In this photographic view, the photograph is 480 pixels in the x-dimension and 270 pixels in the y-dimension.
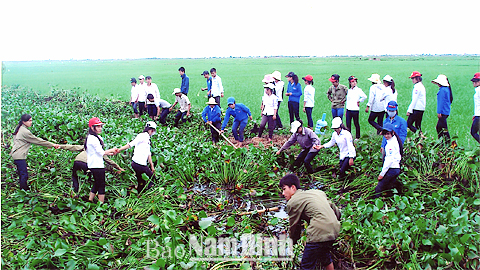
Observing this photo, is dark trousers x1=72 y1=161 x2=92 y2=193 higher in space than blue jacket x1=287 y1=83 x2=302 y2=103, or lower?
lower

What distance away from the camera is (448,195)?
666 centimetres

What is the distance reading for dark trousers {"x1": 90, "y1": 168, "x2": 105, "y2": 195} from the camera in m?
6.28

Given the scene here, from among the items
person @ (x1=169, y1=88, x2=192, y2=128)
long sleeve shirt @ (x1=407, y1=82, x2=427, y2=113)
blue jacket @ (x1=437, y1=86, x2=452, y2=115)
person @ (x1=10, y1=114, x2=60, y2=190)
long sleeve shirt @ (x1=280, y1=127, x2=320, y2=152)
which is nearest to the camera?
person @ (x1=10, y1=114, x2=60, y2=190)

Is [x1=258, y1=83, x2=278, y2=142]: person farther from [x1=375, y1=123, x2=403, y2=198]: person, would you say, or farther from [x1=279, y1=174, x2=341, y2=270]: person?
[x1=279, y1=174, x2=341, y2=270]: person

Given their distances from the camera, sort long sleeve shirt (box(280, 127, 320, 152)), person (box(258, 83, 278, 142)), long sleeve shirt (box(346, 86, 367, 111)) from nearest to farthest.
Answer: long sleeve shirt (box(280, 127, 320, 152)) < long sleeve shirt (box(346, 86, 367, 111)) < person (box(258, 83, 278, 142))

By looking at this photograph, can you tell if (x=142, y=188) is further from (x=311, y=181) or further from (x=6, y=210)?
(x=311, y=181)

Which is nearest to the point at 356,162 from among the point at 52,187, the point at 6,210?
the point at 52,187

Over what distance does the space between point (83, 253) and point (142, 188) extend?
2.10 metres

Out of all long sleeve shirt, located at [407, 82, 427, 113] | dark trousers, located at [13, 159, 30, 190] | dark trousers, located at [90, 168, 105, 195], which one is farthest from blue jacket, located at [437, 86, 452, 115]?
dark trousers, located at [13, 159, 30, 190]

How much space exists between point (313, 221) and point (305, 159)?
3.67 m

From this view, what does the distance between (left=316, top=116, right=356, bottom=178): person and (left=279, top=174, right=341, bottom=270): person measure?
8.95 ft

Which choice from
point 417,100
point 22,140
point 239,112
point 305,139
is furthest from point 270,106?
point 22,140

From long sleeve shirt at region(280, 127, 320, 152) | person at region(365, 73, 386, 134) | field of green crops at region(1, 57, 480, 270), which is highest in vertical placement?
person at region(365, 73, 386, 134)

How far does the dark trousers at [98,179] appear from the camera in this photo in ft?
20.6
